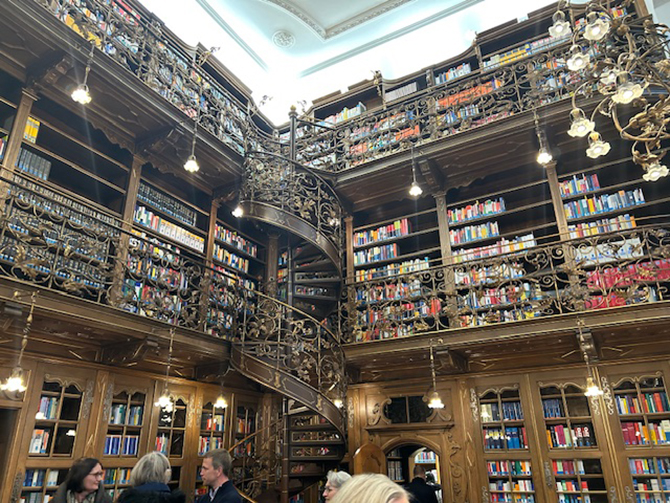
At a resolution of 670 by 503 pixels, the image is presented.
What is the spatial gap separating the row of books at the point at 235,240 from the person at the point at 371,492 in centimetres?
533

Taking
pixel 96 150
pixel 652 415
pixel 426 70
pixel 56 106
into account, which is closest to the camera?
pixel 652 415

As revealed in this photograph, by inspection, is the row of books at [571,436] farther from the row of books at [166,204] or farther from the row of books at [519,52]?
the row of books at [166,204]

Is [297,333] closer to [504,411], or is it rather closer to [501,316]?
[501,316]

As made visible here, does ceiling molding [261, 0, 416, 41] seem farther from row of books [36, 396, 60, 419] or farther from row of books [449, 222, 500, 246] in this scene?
row of books [36, 396, 60, 419]

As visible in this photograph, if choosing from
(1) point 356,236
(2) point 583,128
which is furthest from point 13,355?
(2) point 583,128

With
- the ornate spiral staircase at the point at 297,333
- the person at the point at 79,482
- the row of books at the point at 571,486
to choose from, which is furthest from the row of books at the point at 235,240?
the row of books at the point at 571,486

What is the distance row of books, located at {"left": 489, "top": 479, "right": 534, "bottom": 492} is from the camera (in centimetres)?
462

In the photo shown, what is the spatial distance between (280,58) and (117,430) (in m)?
6.22

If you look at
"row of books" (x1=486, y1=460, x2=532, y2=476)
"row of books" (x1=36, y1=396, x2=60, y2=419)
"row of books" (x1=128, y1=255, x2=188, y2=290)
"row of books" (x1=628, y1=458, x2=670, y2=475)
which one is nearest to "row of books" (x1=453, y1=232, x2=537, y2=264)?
"row of books" (x1=486, y1=460, x2=532, y2=476)

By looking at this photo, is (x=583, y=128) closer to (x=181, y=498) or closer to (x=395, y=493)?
(x=395, y=493)

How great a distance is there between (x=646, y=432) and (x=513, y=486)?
1.35 m

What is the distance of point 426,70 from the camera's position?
6781 millimetres

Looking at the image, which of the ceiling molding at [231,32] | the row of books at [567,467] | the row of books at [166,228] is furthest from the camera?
the ceiling molding at [231,32]

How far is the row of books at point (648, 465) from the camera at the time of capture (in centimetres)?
421
